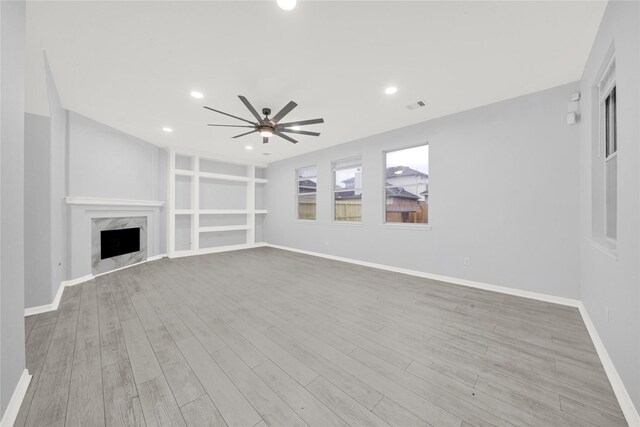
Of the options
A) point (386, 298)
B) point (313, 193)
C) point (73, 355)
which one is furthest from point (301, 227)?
point (73, 355)

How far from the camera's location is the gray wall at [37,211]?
259 centimetres

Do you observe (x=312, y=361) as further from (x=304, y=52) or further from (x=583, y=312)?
(x=583, y=312)

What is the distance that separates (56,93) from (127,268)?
3215 mm

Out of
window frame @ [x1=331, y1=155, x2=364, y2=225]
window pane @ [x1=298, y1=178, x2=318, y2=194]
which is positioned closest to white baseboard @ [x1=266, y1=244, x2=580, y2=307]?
window frame @ [x1=331, y1=155, x2=364, y2=225]

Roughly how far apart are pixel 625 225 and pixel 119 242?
6.88m

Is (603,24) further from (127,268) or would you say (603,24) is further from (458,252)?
(127,268)

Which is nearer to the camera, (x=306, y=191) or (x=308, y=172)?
(x=308, y=172)

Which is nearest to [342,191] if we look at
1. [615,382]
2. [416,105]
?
[416,105]

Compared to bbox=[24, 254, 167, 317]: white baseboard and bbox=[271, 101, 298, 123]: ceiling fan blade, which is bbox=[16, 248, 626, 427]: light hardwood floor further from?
bbox=[271, 101, 298, 123]: ceiling fan blade

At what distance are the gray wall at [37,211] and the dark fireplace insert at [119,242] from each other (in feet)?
5.66

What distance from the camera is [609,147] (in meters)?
2.16

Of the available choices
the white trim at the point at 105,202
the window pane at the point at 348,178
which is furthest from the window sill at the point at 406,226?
the white trim at the point at 105,202

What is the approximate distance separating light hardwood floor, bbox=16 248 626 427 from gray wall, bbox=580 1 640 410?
0.83 feet

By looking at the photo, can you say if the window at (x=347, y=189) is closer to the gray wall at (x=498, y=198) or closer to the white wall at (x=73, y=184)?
the gray wall at (x=498, y=198)
